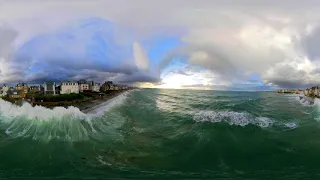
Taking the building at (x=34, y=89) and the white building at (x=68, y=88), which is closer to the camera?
the building at (x=34, y=89)

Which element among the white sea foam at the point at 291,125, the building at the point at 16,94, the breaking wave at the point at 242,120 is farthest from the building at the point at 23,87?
the white sea foam at the point at 291,125

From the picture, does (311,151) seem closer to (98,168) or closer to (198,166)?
(198,166)

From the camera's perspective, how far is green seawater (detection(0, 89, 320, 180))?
33.4 feet

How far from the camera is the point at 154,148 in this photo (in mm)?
13414

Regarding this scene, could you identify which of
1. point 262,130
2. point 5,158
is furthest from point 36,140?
point 262,130

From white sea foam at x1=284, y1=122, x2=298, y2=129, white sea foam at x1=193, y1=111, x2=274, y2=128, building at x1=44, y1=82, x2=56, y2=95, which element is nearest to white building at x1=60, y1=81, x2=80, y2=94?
building at x1=44, y1=82, x2=56, y2=95

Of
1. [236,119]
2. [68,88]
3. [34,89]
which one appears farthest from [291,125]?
[34,89]

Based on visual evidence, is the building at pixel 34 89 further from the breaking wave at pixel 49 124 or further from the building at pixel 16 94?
the breaking wave at pixel 49 124

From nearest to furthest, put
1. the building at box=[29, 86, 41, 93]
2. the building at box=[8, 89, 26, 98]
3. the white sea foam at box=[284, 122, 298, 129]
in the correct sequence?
the white sea foam at box=[284, 122, 298, 129] < the building at box=[29, 86, 41, 93] < the building at box=[8, 89, 26, 98]

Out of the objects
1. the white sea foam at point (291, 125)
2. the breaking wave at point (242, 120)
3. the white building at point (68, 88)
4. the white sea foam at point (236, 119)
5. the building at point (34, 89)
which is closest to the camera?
the white sea foam at point (291, 125)

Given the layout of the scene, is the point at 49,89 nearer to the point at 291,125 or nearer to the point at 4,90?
the point at 4,90

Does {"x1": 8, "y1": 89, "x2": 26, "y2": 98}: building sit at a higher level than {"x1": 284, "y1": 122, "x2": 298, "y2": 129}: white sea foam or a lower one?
higher

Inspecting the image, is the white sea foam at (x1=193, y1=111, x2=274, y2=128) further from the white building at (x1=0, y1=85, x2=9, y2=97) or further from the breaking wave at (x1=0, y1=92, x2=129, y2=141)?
the white building at (x1=0, y1=85, x2=9, y2=97)

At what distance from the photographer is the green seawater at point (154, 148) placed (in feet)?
33.4
